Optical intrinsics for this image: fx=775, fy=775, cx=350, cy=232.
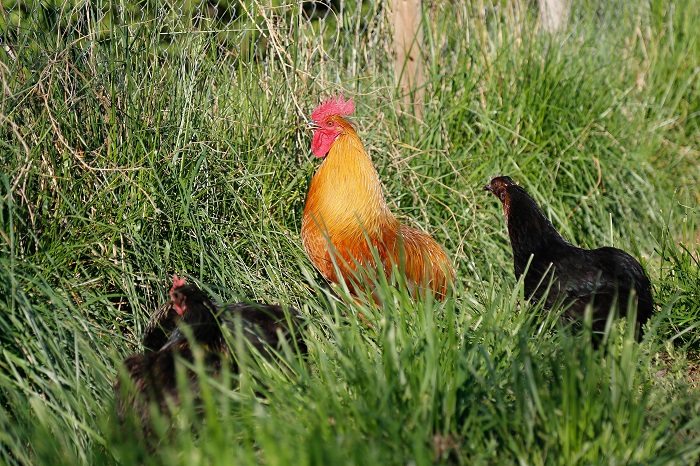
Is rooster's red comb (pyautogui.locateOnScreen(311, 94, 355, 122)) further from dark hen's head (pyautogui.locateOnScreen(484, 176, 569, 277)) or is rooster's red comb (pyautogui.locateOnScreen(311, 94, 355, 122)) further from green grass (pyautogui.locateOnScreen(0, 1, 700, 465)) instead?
dark hen's head (pyautogui.locateOnScreen(484, 176, 569, 277))

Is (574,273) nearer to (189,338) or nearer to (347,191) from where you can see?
(347,191)

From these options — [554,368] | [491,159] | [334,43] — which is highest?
[334,43]

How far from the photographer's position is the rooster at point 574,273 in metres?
3.37

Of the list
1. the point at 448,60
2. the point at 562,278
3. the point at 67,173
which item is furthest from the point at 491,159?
the point at 67,173

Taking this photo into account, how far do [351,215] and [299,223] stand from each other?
50 cm

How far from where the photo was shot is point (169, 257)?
11.1 ft

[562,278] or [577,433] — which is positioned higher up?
[577,433]

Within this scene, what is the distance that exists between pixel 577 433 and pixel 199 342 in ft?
4.31

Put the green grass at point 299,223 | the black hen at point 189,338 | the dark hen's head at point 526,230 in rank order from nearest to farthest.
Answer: the green grass at point 299,223 < the black hen at point 189,338 < the dark hen's head at point 526,230

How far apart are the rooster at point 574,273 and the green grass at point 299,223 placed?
14 cm

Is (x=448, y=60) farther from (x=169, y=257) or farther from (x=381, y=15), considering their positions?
(x=169, y=257)

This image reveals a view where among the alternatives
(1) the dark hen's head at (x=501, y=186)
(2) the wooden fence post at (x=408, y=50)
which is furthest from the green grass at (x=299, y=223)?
(1) the dark hen's head at (x=501, y=186)

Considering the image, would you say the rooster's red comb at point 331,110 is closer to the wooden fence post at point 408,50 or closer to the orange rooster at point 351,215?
the orange rooster at point 351,215

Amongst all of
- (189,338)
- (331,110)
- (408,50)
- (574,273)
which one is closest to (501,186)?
(574,273)
